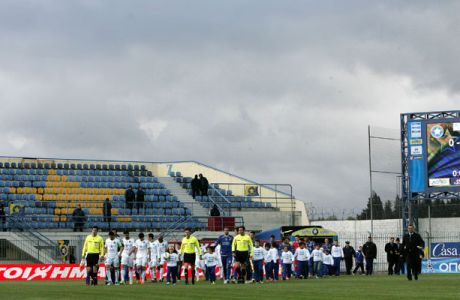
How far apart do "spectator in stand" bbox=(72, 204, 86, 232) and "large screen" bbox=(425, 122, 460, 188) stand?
18375 mm

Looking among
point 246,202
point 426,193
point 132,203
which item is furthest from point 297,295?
point 246,202

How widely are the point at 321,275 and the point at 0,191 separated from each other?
19.3m

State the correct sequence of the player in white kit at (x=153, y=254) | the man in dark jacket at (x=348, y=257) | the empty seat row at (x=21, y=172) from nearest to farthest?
the player in white kit at (x=153, y=254) < the man in dark jacket at (x=348, y=257) < the empty seat row at (x=21, y=172)

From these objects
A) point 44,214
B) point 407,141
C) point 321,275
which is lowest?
point 321,275

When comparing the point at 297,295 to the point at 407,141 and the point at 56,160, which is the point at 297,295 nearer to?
the point at 407,141

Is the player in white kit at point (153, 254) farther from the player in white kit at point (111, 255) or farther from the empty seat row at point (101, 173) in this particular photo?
the empty seat row at point (101, 173)

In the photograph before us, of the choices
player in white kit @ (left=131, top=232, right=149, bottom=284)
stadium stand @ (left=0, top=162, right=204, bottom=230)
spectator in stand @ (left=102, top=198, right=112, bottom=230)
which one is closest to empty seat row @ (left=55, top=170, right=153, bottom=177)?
stadium stand @ (left=0, top=162, right=204, bottom=230)

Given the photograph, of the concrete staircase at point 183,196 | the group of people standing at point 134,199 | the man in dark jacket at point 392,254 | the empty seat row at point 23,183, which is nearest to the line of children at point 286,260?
the man in dark jacket at point 392,254

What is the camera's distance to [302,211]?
207 feet

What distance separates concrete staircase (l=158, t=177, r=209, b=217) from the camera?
57375mm

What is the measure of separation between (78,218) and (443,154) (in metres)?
19.5

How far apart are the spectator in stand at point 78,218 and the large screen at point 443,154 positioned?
60.3 feet

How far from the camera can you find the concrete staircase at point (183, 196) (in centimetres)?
5738

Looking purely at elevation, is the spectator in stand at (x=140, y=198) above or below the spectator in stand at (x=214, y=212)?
above
